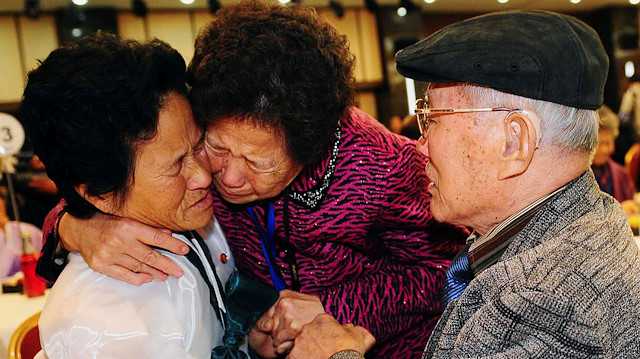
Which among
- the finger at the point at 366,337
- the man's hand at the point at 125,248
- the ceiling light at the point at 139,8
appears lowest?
the finger at the point at 366,337

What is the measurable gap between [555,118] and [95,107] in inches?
35.1

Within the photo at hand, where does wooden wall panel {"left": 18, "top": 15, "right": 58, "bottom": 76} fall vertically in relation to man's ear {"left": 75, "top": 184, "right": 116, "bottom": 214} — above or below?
above

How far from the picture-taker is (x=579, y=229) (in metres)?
1.12

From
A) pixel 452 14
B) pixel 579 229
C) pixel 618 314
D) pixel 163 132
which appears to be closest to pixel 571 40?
pixel 579 229

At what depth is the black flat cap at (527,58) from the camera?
1.11 metres

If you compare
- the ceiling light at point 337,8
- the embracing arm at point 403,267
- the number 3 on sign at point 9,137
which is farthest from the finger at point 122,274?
the ceiling light at point 337,8

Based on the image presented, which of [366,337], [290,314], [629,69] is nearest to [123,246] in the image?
[290,314]

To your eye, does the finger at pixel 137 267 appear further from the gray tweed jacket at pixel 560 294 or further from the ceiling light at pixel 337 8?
the ceiling light at pixel 337 8

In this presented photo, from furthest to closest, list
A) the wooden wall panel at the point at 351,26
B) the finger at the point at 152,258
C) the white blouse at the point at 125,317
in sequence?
the wooden wall panel at the point at 351,26, the finger at the point at 152,258, the white blouse at the point at 125,317

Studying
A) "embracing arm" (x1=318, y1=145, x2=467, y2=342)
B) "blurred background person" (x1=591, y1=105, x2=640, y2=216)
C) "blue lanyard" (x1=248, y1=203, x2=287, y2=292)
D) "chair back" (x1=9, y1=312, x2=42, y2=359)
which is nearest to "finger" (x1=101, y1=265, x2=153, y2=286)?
"blue lanyard" (x1=248, y1=203, x2=287, y2=292)

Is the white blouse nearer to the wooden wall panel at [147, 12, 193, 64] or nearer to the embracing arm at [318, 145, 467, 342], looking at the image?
the embracing arm at [318, 145, 467, 342]

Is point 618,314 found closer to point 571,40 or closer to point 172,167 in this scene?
point 571,40

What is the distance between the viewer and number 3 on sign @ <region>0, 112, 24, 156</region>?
416cm

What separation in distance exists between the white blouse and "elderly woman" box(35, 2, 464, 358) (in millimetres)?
67
